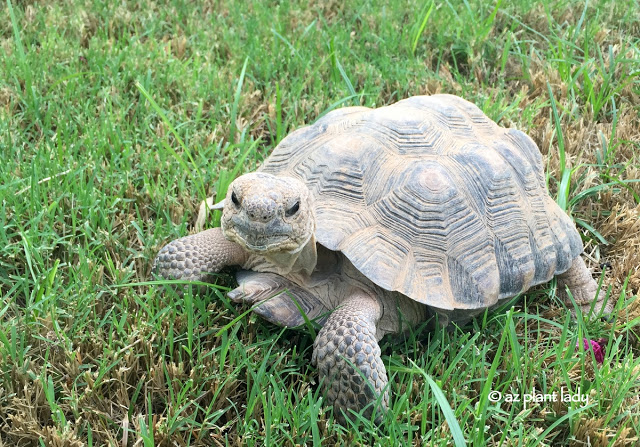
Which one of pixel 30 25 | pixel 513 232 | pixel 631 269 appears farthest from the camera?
pixel 30 25

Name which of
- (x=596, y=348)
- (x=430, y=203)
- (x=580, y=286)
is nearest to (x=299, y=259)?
(x=430, y=203)

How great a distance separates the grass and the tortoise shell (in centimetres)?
25

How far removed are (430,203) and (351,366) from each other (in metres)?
0.71

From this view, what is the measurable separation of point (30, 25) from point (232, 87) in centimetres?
153

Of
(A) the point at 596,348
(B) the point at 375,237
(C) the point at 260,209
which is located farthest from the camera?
(A) the point at 596,348

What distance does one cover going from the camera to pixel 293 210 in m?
2.20

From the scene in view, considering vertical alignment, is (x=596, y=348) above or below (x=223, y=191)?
below

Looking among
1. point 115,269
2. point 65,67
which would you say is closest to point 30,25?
point 65,67

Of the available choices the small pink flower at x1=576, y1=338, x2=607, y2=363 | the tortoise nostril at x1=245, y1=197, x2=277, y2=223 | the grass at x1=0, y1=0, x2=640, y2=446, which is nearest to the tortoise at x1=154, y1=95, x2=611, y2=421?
the tortoise nostril at x1=245, y1=197, x2=277, y2=223

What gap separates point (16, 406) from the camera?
2148 mm

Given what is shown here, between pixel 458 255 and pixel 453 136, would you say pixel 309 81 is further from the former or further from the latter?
pixel 458 255

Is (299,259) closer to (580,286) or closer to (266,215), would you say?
(266,215)

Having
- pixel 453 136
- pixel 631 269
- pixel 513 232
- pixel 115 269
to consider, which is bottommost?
pixel 631 269

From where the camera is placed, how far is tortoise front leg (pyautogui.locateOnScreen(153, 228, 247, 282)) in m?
→ 2.58
